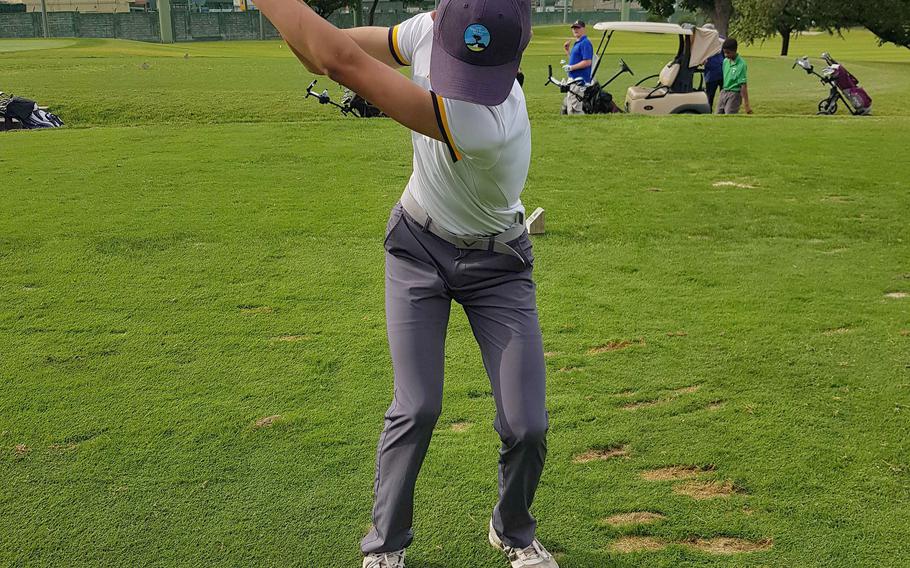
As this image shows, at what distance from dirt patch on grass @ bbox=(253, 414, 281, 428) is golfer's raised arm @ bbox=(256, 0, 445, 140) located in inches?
96.6

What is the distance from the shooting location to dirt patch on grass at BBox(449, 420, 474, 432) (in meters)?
4.33

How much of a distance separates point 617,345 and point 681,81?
13366 millimetres

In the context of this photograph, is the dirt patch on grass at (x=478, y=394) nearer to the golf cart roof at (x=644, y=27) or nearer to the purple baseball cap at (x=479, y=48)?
the purple baseball cap at (x=479, y=48)

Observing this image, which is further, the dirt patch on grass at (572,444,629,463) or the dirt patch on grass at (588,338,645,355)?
the dirt patch on grass at (588,338,645,355)

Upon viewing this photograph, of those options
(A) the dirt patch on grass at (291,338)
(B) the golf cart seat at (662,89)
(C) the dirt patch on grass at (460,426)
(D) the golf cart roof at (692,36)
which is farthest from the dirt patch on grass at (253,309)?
(D) the golf cart roof at (692,36)

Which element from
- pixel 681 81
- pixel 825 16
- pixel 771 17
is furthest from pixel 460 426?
pixel 825 16

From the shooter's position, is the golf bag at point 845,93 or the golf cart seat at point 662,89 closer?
the golf cart seat at point 662,89

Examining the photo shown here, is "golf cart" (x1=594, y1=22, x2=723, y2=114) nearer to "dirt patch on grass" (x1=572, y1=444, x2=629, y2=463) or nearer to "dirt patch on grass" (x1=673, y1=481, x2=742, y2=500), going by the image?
"dirt patch on grass" (x1=572, y1=444, x2=629, y2=463)

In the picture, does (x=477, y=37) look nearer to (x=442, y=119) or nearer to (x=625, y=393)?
(x=442, y=119)

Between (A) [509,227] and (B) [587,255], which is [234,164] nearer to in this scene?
(B) [587,255]

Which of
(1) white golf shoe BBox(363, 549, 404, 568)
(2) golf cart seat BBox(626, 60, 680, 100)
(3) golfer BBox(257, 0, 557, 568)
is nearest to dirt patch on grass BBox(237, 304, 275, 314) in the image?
(3) golfer BBox(257, 0, 557, 568)

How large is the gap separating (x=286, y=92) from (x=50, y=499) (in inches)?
741

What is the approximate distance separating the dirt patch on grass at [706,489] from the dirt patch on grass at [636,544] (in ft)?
1.29

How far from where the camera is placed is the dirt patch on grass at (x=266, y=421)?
4332mm
